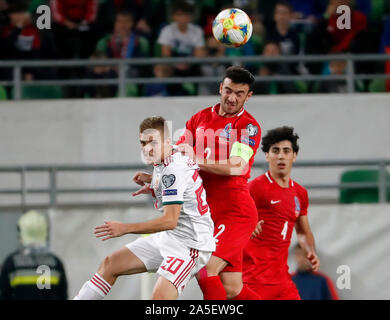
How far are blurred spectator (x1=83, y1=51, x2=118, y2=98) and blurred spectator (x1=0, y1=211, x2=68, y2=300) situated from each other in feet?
7.18

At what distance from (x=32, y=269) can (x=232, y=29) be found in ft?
12.6

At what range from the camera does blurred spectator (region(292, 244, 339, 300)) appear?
10.2m

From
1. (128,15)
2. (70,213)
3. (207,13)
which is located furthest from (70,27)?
(70,213)

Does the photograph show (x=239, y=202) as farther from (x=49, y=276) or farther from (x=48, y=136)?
(x=48, y=136)

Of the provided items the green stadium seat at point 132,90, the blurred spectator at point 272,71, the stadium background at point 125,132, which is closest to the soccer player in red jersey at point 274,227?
the stadium background at point 125,132

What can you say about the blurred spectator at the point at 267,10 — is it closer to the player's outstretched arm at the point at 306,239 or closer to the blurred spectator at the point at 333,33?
the blurred spectator at the point at 333,33

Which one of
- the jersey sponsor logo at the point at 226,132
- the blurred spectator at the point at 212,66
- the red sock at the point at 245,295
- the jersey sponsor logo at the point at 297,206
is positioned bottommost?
the red sock at the point at 245,295

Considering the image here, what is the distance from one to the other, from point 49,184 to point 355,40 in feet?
14.0

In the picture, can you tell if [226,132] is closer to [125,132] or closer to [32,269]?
[32,269]

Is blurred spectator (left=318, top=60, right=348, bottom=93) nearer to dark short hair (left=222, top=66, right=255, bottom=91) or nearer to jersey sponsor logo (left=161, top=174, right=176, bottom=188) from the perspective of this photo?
dark short hair (left=222, top=66, right=255, bottom=91)

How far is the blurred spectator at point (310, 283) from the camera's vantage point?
10.2 metres

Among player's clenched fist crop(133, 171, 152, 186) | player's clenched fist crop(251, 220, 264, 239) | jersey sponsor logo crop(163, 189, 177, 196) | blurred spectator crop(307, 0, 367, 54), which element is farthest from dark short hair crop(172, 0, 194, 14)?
jersey sponsor logo crop(163, 189, 177, 196)

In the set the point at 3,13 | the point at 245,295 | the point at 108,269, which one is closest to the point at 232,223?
the point at 245,295

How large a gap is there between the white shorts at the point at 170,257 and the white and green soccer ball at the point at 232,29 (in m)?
1.90
